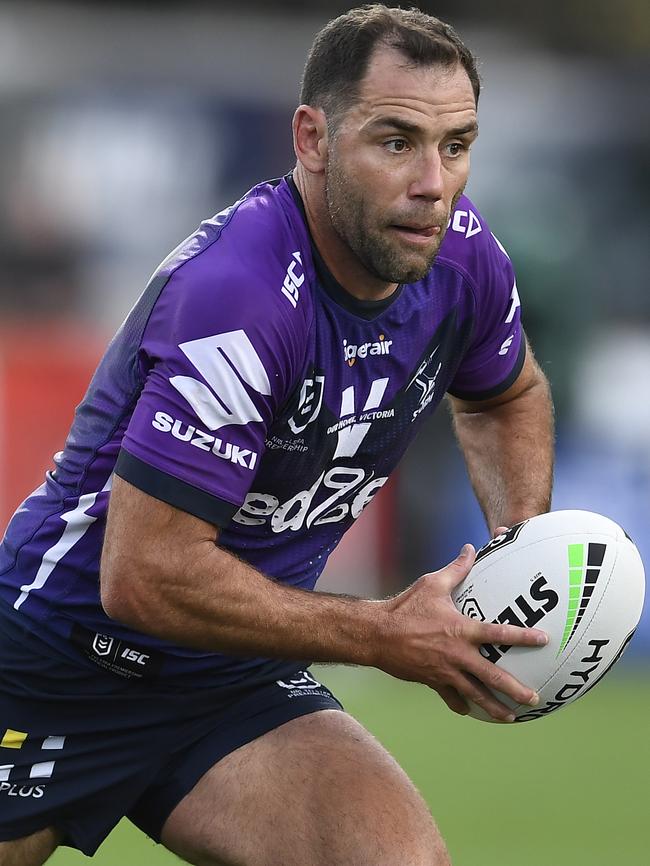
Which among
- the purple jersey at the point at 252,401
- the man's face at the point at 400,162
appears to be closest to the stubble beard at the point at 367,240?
the man's face at the point at 400,162

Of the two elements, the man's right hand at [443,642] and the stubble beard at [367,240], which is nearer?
the man's right hand at [443,642]

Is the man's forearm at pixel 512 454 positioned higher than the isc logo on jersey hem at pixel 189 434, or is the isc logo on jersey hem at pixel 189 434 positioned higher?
the man's forearm at pixel 512 454

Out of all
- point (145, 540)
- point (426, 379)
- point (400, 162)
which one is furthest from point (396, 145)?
point (145, 540)

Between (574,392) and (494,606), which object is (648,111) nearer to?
(574,392)

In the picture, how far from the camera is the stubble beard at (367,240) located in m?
4.38

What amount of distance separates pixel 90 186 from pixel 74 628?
916 centimetres

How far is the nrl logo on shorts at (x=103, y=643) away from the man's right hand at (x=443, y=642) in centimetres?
92

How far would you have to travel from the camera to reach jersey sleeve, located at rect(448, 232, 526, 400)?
4926 millimetres

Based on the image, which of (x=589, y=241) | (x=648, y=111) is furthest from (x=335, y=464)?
(x=648, y=111)

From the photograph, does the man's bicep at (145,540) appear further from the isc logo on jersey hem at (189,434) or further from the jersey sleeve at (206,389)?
the isc logo on jersey hem at (189,434)

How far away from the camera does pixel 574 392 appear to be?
12.0 m

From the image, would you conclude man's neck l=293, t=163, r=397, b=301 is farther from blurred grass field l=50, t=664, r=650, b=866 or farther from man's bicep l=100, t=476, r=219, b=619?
blurred grass field l=50, t=664, r=650, b=866

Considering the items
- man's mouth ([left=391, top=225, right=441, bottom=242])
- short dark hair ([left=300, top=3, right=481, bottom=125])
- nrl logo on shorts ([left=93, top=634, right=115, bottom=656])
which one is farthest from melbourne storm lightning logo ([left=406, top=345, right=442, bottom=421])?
nrl logo on shorts ([left=93, top=634, right=115, bottom=656])

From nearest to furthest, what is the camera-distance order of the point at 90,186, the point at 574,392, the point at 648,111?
the point at 574,392 → the point at 90,186 → the point at 648,111
